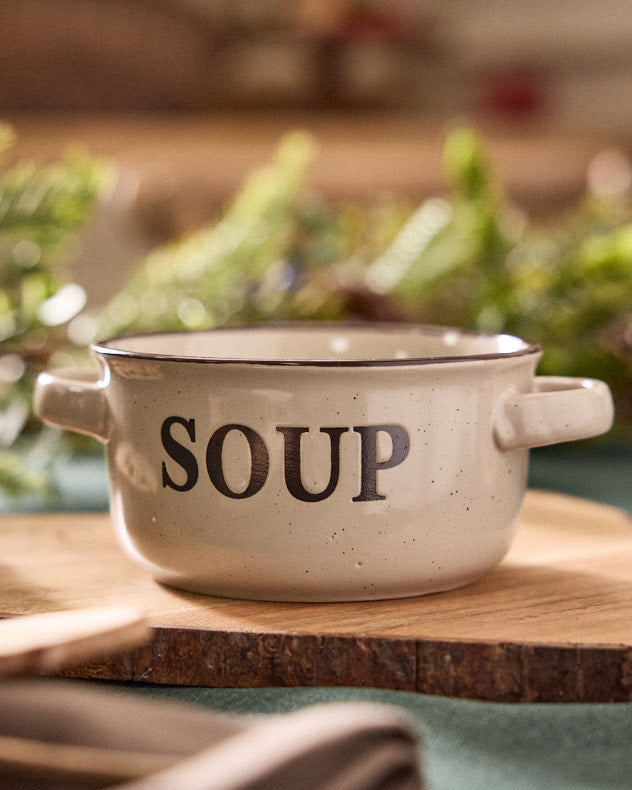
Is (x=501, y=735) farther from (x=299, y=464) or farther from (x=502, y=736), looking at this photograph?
(x=299, y=464)

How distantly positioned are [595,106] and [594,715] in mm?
2969

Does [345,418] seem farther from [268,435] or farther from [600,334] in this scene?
[600,334]

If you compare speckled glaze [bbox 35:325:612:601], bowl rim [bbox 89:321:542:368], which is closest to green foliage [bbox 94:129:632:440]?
bowl rim [bbox 89:321:542:368]

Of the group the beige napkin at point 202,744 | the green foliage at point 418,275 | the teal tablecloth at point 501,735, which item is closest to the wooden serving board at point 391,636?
the teal tablecloth at point 501,735

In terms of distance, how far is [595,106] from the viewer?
3.03 meters

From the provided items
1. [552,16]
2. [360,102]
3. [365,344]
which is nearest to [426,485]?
[365,344]

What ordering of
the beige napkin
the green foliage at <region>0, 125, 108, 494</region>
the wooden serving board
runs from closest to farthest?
the beige napkin < the wooden serving board < the green foliage at <region>0, 125, 108, 494</region>

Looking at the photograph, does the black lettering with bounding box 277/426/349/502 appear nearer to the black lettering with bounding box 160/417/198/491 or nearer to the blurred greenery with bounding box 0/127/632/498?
the black lettering with bounding box 160/417/198/491

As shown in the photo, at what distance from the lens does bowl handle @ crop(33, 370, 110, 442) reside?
1.47ft

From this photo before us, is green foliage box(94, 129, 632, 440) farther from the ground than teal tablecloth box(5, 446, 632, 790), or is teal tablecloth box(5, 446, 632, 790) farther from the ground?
green foliage box(94, 129, 632, 440)

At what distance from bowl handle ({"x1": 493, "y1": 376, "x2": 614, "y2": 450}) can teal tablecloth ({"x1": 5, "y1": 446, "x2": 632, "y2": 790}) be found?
4.7 inches

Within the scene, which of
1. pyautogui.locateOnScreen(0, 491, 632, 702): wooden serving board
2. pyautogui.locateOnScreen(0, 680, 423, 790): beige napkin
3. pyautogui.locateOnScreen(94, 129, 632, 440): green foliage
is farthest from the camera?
pyautogui.locateOnScreen(94, 129, 632, 440): green foliage

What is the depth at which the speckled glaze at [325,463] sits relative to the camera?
0.39 metres

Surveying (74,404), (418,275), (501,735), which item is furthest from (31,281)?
(501,735)
